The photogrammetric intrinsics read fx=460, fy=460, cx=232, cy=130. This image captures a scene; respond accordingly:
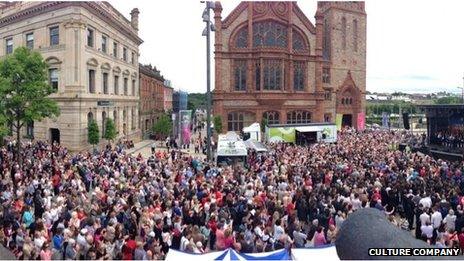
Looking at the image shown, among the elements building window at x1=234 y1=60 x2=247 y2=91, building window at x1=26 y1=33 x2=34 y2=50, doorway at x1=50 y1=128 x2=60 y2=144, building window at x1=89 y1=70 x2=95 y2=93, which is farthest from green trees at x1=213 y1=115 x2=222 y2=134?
building window at x1=26 y1=33 x2=34 y2=50

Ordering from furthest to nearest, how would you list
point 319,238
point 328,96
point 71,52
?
point 328,96 < point 71,52 < point 319,238

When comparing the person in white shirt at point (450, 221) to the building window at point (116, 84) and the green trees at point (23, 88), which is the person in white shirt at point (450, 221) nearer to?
the green trees at point (23, 88)

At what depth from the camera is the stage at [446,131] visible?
3572 centimetres

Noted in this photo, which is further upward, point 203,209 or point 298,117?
point 298,117

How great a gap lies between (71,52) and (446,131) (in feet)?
101

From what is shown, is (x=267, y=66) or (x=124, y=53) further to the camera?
(x=267, y=66)

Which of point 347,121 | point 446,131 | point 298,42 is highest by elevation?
point 298,42

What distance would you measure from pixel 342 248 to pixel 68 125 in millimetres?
35184

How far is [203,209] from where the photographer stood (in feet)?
49.0

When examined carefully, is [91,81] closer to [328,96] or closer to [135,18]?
[135,18]

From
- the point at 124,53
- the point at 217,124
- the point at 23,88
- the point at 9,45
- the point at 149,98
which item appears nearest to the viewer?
the point at 23,88

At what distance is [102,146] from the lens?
41.3 m

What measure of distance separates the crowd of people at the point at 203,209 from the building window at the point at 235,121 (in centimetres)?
3736

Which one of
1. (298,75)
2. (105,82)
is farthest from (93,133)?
(298,75)
